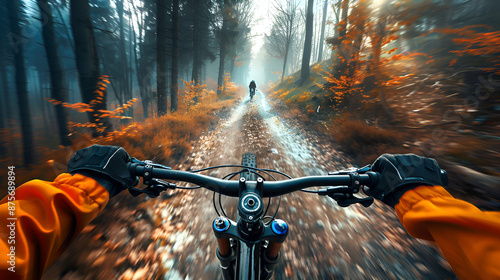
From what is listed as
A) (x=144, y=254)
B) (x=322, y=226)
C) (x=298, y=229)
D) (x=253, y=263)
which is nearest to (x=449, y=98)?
(x=322, y=226)

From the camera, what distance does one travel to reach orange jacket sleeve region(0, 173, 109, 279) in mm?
731

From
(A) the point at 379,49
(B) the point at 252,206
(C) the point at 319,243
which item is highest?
(A) the point at 379,49

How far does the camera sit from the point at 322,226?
8.93 feet

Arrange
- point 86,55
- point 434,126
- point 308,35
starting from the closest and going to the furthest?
point 86,55 < point 434,126 < point 308,35

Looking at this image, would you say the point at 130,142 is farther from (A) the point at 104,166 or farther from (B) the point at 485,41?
(B) the point at 485,41

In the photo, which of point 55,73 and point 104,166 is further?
point 55,73

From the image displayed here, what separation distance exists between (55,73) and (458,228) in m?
8.08

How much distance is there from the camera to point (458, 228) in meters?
0.89

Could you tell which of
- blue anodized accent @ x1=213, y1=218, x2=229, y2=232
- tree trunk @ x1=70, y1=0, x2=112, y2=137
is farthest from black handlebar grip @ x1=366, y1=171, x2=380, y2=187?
tree trunk @ x1=70, y1=0, x2=112, y2=137

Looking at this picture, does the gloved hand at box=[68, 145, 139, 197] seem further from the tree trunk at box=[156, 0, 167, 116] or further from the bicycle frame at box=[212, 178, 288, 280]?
the tree trunk at box=[156, 0, 167, 116]

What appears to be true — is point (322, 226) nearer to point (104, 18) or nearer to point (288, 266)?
point (288, 266)

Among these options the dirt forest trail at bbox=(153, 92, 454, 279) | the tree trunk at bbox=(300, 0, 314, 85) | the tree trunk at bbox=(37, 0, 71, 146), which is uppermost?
the tree trunk at bbox=(300, 0, 314, 85)

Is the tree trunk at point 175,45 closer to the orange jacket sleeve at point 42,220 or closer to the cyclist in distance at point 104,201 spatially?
the cyclist in distance at point 104,201

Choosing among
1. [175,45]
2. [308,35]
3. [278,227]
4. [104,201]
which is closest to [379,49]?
[278,227]
